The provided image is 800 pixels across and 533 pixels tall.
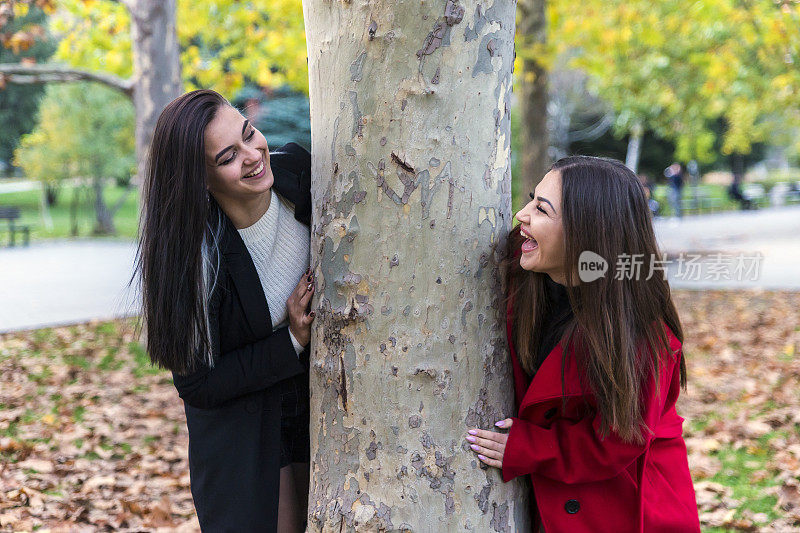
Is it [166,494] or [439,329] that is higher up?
[439,329]

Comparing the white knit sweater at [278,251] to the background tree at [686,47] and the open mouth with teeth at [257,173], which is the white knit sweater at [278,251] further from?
the background tree at [686,47]

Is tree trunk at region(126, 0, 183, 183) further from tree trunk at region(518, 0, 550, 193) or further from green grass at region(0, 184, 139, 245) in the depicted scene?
green grass at region(0, 184, 139, 245)

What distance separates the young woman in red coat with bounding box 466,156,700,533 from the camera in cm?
192

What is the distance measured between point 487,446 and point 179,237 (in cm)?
100

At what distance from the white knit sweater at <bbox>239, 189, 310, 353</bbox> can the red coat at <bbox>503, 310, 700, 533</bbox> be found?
666 millimetres

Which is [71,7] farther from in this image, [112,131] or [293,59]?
[112,131]

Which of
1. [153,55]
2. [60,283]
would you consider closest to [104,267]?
[60,283]

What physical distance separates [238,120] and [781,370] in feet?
20.3

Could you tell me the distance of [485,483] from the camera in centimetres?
191

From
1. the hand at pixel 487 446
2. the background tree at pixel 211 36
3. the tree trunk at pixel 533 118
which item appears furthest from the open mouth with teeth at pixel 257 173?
the tree trunk at pixel 533 118

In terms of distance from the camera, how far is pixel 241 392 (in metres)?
2.10

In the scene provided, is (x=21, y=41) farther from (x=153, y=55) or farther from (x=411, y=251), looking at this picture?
(x=411, y=251)

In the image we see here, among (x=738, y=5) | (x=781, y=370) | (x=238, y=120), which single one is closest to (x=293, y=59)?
(x=738, y=5)

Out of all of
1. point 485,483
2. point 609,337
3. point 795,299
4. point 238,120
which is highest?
point 238,120
